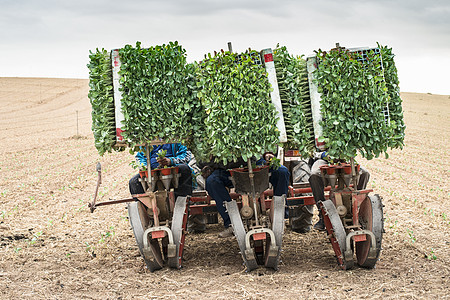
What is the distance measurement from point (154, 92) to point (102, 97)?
602 millimetres

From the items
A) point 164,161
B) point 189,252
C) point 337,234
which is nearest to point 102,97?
A: point 164,161

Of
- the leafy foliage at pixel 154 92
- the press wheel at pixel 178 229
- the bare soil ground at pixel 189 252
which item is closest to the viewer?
the bare soil ground at pixel 189 252

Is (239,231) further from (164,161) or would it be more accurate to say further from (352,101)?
(352,101)

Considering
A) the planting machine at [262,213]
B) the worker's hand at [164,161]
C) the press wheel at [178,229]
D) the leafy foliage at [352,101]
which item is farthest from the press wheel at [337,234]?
the worker's hand at [164,161]

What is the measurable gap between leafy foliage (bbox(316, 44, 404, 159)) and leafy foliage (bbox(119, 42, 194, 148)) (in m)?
1.54

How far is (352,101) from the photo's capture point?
5.76 metres

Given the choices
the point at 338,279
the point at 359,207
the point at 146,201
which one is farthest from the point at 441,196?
the point at 146,201

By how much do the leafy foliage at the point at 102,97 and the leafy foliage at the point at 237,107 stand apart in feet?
3.40

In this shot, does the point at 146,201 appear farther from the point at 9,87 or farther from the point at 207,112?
the point at 9,87

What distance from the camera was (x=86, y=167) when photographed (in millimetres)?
16344

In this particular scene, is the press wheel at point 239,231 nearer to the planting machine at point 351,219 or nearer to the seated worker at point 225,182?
the seated worker at point 225,182

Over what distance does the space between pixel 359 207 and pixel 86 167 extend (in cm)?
1146

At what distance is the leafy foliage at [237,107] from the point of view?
582cm

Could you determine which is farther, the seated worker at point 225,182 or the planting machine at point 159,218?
the seated worker at point 225,182
